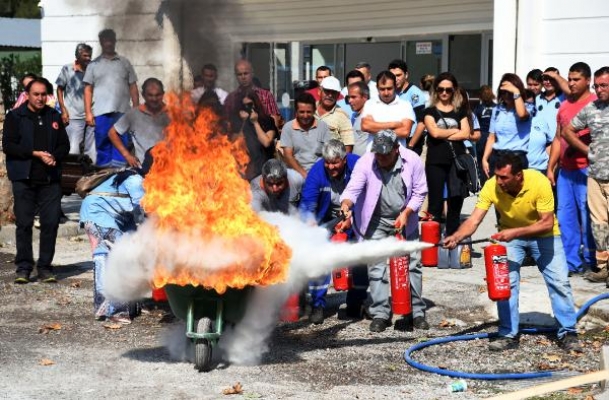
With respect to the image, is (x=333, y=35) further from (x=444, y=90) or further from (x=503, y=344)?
(x=503, y=344)

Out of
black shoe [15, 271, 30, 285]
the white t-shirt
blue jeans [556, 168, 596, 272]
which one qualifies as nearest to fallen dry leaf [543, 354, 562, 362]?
blue jeans [556, 168, 596, 272]

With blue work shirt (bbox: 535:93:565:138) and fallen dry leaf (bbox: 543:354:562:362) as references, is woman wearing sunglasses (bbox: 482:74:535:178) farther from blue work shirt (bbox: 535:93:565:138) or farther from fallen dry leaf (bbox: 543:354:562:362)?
fallen dry leaf (bbox: 543:354:562:362)

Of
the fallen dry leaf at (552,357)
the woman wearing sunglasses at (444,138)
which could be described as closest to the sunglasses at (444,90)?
the woman wearing sunglasses at (444,138)

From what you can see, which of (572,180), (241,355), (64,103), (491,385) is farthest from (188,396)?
(64,103)

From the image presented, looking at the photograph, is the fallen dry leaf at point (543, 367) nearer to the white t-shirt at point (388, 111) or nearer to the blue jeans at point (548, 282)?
the blue jeans at point (548, 282)

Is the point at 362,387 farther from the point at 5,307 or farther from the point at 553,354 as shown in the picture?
the point at 5,307

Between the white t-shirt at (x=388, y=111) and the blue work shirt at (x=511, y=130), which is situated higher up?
the white t-shirt at (x=388, y=111)

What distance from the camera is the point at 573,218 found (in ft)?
36.3

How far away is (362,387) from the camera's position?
24.3 feet

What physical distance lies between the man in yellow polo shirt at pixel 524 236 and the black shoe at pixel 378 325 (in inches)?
42.1

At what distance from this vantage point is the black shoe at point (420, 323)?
9.34 m

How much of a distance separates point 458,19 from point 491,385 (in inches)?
437

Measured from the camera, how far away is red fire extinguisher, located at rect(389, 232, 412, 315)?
8953mm

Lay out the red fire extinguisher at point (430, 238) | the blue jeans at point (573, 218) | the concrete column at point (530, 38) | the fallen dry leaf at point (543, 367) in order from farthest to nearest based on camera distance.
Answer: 1. the concrete column at point (530, 38)
2. the blue jeans at point (573, 218)
3. the red fire extinguisher at point (430, 238)
4. the fallen dry leaf at point (543, 367)
